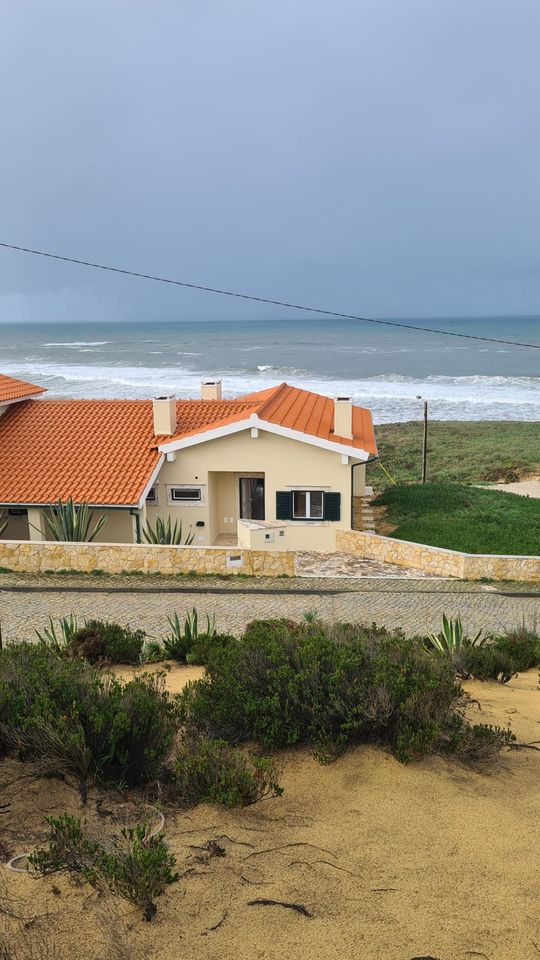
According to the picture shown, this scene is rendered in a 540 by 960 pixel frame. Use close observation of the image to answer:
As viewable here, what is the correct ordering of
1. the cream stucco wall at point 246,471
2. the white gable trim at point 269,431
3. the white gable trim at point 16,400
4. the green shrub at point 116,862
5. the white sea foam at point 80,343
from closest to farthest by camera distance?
1. the green shrub at point 116,862
2. the white gable trim at point 269,431
3. the cream stucco wall at point 246,471
4. the white gable trim at point 16,400
5. the white sea foam at point 80,343

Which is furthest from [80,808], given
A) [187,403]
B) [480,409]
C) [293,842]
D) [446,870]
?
[480,409]

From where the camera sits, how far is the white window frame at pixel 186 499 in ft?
70.6

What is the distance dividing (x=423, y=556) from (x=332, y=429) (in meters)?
5.67

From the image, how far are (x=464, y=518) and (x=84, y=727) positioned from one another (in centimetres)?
1974

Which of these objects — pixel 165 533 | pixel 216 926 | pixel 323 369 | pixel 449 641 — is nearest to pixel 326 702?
pixel 216 926

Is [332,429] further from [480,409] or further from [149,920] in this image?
[480,409]

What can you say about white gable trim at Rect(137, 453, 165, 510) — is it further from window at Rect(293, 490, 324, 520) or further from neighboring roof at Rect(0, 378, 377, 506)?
window at Rect(293, 490, 324, 520)

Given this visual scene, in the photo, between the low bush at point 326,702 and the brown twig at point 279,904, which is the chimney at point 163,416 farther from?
the brown twig at point 279,904

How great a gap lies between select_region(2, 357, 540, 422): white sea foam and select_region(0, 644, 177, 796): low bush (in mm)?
57301

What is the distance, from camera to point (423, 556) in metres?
18.7

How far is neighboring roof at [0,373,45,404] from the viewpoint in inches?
944

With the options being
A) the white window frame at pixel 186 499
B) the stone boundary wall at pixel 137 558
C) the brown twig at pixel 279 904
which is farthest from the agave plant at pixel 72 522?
the brown twig at pixel 279 904

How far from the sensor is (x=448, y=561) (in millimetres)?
18188

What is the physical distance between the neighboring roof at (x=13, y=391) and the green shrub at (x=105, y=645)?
49.0 feet
